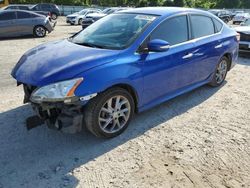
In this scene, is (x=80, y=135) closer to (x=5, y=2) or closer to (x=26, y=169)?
(x=26, y=169)

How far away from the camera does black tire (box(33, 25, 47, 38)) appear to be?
615 inches

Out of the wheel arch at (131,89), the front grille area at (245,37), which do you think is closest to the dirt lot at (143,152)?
the wheel arch at (131,89)

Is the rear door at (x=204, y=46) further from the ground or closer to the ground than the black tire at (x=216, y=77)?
further from the ground

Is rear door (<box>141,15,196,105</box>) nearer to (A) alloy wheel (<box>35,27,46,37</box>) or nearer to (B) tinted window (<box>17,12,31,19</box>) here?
(A) alloy wheel (<box>35,27,46,37</box>)

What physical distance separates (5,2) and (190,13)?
30099 millimetres

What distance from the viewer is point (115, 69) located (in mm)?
3855

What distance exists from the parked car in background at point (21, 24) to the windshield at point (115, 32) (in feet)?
36.9

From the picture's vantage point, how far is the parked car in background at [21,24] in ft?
48.5

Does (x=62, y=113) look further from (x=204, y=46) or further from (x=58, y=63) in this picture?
(x=204, y=46)

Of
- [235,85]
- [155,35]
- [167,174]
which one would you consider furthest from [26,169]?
[235,85]

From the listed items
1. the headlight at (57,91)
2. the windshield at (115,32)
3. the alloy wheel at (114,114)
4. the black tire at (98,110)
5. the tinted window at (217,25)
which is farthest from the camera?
the tinted window at (217,25)

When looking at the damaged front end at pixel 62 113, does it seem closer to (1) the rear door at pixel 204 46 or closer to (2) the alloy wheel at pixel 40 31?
(1) the rear door at pixel 204 46

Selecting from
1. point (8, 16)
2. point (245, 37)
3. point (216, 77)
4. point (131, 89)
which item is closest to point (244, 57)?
point (245, 37)

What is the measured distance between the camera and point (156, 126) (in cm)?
452
